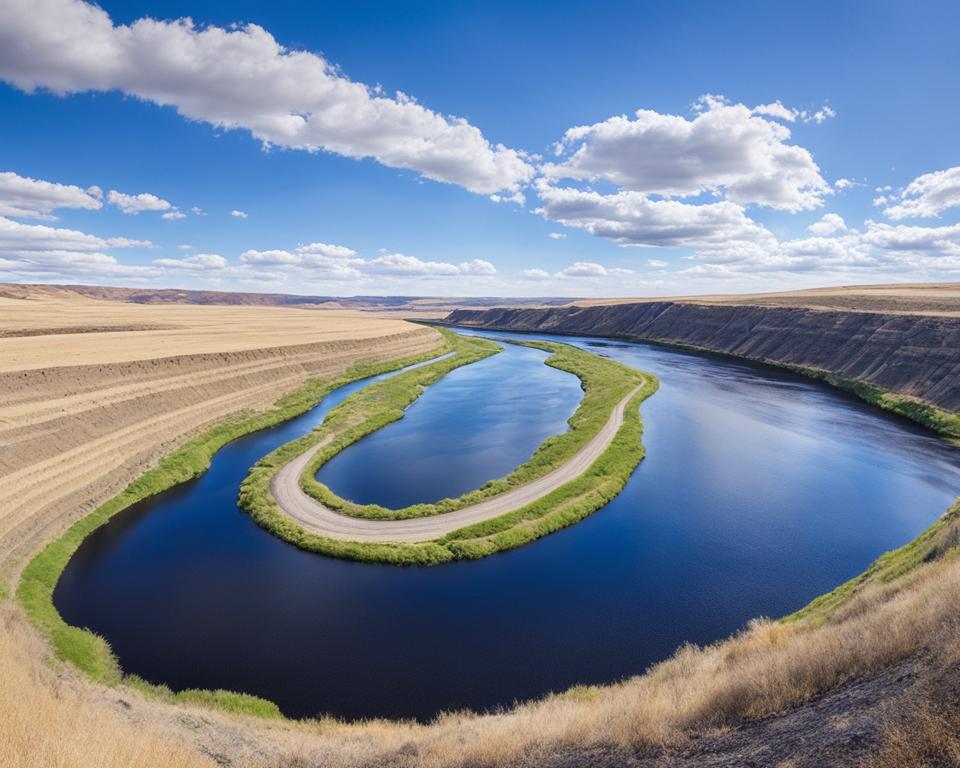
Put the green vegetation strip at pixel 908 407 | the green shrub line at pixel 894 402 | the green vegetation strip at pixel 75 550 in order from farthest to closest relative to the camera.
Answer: the green shrub line at pixel 894 402 → the green vegetation strip at pixel 908 407 → the green vegetation strip at pixel 75 550

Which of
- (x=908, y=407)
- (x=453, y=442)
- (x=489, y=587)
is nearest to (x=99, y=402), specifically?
(x=453, y=442)

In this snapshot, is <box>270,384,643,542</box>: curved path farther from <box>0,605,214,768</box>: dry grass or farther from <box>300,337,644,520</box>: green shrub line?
<box>0,605,214,768</box>: dry grass

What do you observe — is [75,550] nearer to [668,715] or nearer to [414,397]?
[668,715]

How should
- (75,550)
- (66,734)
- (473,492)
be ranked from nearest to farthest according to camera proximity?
(66,734) → (75,550) → (473,492)

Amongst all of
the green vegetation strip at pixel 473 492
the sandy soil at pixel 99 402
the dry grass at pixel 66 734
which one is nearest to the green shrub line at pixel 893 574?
the green vegetation strip at pixel 473 492

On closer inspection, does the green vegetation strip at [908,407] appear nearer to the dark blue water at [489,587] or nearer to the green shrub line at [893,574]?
the dark blue water at [489,587]

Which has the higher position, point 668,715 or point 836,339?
point 836,339
